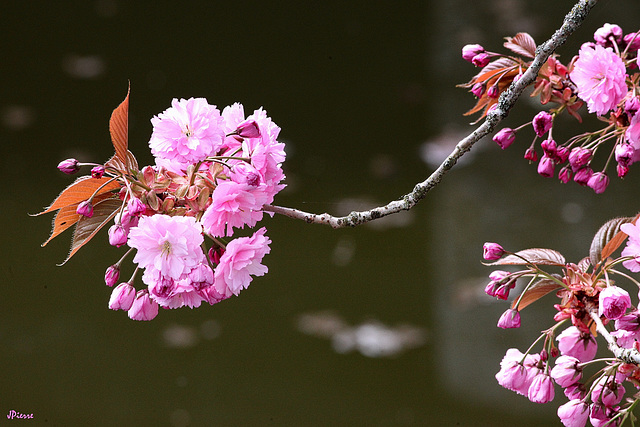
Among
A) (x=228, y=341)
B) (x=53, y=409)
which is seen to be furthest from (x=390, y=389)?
(x=53, y=409)

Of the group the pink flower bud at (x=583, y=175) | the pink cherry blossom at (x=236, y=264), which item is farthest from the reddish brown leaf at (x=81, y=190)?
the pink flower bud at (x=583, y=175)

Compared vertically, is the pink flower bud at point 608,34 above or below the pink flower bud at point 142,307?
above

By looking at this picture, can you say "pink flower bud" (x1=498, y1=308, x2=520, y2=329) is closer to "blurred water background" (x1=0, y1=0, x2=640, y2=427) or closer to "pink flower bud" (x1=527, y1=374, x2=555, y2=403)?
"pink flower bud" (x1=527, y1=374, x2=555, y2=403)

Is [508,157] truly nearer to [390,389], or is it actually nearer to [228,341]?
[390,389]

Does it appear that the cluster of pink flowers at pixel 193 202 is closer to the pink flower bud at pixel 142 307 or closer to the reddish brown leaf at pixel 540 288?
the pink flower bud at pixel 142 307

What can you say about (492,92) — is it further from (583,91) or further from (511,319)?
(511,319)
